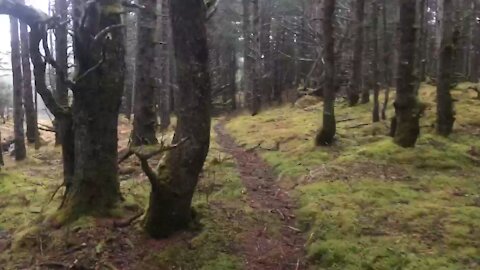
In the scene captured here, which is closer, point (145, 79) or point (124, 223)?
point (124, 223)

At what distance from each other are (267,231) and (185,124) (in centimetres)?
206

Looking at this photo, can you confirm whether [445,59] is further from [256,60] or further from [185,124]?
[256,60]

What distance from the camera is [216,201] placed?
27.6 ft

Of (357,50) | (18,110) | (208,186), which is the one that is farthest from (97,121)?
(357,50)

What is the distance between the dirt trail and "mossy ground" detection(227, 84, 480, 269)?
194 millimetres

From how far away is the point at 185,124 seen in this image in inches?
253

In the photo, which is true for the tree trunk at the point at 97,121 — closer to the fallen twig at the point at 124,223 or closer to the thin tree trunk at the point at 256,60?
the fallen twig at the point at 124,223

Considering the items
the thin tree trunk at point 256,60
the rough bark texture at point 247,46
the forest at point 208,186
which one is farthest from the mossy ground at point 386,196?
the rough bark texture at point 247,46

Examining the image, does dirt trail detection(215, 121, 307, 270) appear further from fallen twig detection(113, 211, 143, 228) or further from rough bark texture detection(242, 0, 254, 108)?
rough bark texture detection(242, 0, 254, 108)

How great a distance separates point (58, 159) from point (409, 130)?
1085 centimetres

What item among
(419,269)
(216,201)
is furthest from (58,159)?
(419,269)

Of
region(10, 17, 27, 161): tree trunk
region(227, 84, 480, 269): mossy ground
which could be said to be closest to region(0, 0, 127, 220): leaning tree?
region(227, 84, 480, 269): mossy ground

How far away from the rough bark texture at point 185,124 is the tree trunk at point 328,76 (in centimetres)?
630

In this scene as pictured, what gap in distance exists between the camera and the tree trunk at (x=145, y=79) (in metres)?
13.2
